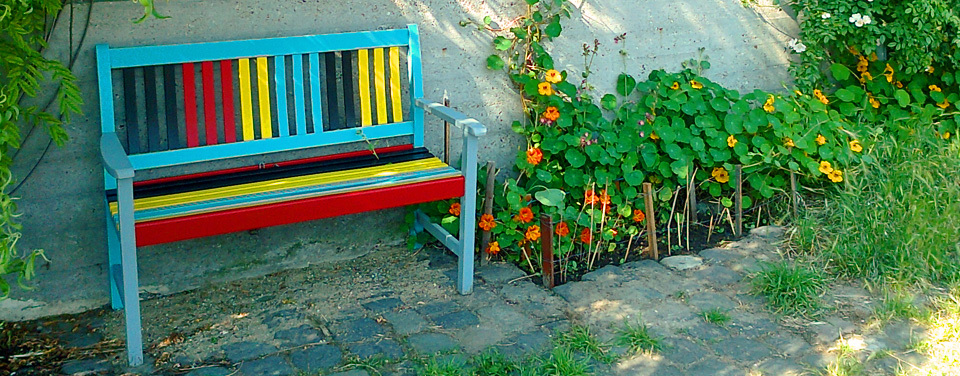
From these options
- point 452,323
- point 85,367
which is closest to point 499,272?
point 452,323

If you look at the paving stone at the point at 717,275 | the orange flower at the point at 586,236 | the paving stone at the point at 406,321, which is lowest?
the paving stone at the point at 406,321

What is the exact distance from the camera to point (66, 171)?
3.51m

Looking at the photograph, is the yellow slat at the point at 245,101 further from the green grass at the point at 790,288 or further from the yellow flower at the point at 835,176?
the yellow flower at the point at 835,176

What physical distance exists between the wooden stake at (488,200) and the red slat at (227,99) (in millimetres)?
1038

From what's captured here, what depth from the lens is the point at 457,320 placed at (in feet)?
11.8

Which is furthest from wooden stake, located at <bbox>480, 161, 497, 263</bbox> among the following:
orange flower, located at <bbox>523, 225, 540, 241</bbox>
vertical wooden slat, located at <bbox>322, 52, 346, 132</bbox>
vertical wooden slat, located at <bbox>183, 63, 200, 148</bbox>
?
vertical wooden slat, located at <bbox>183, 63, 200, 148</bbox>

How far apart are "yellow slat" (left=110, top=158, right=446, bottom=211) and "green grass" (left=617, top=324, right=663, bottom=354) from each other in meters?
0.96

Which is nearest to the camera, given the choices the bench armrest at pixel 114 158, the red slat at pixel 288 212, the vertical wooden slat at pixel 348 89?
the bench armrest at pixel 114 158

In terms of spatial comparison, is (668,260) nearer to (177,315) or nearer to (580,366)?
(580,366)

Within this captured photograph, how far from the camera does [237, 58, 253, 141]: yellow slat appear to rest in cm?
363

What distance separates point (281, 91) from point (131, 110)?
56 cm

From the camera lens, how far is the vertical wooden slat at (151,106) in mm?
3455

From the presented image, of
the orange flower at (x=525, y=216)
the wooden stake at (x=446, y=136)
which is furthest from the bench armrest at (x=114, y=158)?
the orange flower at (x=525, y=216)

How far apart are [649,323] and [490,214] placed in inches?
33.7
